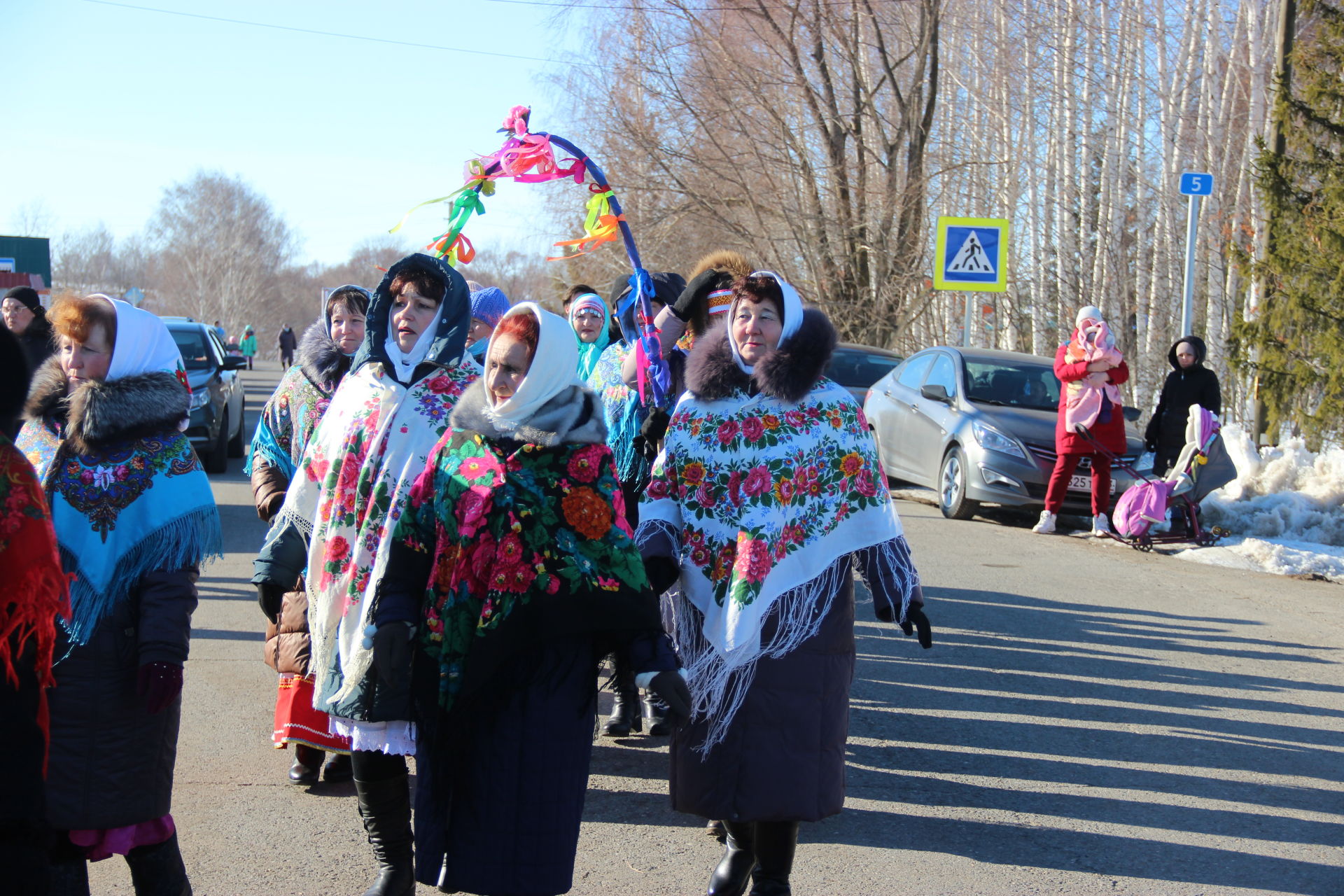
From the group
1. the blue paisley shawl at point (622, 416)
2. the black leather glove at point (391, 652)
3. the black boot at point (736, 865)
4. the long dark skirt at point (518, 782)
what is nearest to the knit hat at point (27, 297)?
the blue paisley shawl at point (622, 416)

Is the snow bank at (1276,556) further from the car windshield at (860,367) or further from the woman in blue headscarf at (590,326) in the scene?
the woman in blue headscarf at (590,326)

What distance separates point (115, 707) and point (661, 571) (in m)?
1.55

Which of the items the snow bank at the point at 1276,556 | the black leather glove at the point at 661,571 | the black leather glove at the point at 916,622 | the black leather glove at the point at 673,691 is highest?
the black leather glove at the point at 661,571

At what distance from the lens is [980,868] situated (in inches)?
164

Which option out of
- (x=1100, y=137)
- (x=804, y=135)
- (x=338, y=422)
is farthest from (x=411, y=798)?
(x=1100, y=137)

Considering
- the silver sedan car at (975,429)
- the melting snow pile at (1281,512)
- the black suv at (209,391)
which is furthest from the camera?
the black suv at (209,391)

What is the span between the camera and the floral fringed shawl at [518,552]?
3.09 m

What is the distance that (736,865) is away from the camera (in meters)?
3.73

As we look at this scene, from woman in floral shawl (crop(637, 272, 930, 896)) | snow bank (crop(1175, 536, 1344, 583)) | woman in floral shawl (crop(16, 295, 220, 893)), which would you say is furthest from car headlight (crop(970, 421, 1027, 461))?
woman in floral shawl (crop(16, 295, 220, 893))

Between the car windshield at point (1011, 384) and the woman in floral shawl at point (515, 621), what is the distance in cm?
972

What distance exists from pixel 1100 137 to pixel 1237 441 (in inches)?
552

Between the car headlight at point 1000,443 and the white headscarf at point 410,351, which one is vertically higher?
the white headscarf at point 410,351

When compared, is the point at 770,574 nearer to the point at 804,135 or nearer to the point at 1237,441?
the point at 1237,441

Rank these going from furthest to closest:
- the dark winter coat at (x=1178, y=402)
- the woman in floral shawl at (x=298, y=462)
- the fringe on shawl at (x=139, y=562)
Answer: the dark winter coat at (x=1178, y=402) → the woman in floral shawl at (x=298, y=462) → the fringe on shawl at (x=139, y=562)
